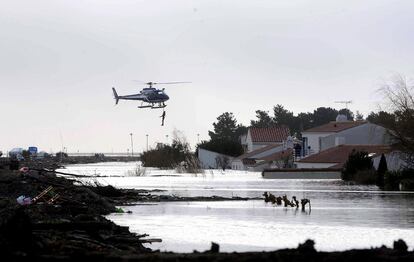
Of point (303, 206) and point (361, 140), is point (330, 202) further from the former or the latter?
point (361, 140)

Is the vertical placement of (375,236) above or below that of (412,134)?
below

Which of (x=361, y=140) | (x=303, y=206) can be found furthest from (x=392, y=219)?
(x=361, y=140)

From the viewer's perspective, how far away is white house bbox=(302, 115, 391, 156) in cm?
10772

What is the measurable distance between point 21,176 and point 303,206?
1531 centimetres

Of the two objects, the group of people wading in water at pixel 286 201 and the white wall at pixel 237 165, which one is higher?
the white wall at pixel 237 165

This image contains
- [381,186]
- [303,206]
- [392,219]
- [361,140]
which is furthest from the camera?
[361,140]

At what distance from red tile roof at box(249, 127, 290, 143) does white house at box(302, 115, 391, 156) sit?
1475 inches

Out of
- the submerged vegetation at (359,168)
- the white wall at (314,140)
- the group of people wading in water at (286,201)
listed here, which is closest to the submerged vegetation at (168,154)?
the white wall at (314,140)

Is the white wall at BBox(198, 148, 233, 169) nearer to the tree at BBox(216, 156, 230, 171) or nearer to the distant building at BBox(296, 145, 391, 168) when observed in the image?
the tree at BBox(216, 156, 230, 171)

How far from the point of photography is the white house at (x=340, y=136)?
107719 millimetres

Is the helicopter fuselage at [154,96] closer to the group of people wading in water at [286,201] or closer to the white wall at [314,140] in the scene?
the white wall at [314,140]

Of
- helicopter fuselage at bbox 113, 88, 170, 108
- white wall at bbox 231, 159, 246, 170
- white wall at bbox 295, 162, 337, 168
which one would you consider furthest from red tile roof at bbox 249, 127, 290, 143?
helicopter fuselage at bbox 113, 88, 170, 108

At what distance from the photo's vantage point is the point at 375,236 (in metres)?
27.0

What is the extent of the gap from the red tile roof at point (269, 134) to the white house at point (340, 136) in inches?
1475
